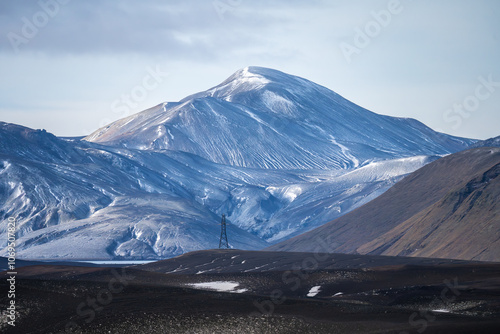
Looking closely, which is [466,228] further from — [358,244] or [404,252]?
[358,244]

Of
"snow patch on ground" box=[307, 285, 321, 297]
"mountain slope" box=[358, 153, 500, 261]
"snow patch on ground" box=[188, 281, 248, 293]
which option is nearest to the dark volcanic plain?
"snow patch on ground" box=[307, 285, 321, 297]

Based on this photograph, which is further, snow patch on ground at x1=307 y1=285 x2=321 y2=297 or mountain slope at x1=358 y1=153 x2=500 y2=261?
mountain slope at x1=358 y1=153 x2=500 y2=261

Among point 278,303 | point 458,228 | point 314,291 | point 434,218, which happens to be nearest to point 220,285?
point 314,291

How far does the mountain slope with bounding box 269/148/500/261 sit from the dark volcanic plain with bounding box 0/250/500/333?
45.6 m

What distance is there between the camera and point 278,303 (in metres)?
49.8

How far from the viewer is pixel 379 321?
4441cm

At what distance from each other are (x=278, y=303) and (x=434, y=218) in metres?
85.7

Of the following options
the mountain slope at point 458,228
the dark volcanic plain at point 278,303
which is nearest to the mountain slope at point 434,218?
the mountain slope at point 458,228

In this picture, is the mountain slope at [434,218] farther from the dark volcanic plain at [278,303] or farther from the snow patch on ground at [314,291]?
the snow patch on ground at [314,291]

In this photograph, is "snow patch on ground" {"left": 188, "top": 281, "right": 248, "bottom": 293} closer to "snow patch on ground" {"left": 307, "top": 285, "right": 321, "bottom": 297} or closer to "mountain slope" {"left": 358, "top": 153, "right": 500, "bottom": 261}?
"snow patch on ground" {"left": 307, "top": 285, "right": 321, "bottom": 297}

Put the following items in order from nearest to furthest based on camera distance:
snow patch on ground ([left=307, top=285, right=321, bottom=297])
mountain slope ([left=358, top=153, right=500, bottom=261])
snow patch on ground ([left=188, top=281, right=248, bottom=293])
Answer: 1. snow patch on ground ([left=307, top=285, right=321, bottom=297])
2. snow patch on ground ([left=188, top=281, right=248, bottom=293])
3. mountain slope ([left=358, top=153, right=500, bottom=261])

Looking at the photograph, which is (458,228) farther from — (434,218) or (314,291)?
(314,291)

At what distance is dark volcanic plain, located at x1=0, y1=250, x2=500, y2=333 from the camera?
43.4 m

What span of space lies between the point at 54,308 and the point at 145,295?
6.36m
